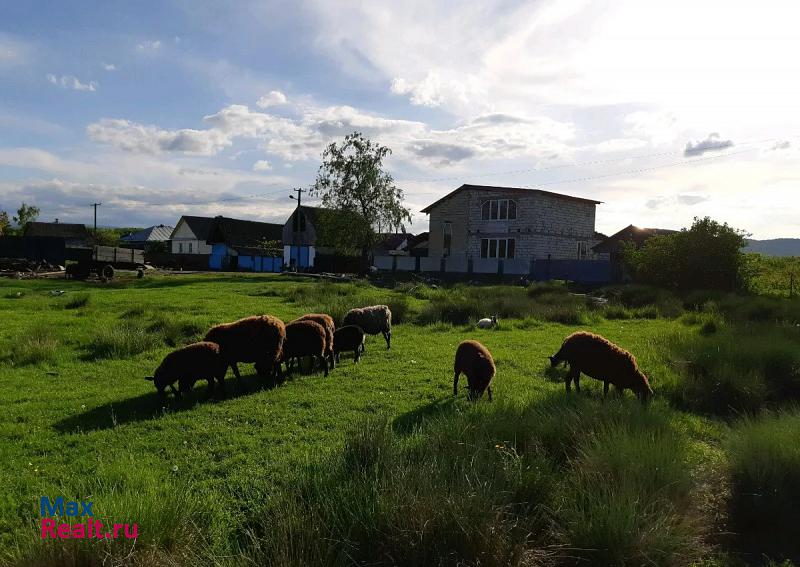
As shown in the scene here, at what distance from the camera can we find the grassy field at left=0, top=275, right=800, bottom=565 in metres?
3.84

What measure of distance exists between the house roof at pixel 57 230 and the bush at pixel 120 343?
93894 millimetres

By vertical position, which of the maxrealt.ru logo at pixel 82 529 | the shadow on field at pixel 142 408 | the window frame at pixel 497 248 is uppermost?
the window frame at pixel 497 248

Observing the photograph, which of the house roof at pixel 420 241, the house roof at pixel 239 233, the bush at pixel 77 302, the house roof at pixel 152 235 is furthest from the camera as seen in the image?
the house roof at pixel 152 235

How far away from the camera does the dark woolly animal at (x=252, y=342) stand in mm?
9414

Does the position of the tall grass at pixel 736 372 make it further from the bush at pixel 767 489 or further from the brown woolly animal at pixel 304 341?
the brown woolly animal at pixel 304 341

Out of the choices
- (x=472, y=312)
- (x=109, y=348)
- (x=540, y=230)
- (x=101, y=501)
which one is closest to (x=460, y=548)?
(x=101, y=501)

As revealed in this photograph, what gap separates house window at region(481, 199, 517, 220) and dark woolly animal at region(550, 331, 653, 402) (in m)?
36.7

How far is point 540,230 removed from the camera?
4381 cm

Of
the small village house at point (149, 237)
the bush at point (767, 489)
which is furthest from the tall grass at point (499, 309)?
the small village house at point (149, 237)

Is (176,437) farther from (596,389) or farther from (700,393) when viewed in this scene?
(700,393)

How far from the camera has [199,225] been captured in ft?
255

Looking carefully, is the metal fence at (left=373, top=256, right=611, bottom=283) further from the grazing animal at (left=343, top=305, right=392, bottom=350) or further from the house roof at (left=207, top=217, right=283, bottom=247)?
the grazing animal at (left=343, top=305, right=392, bottom=350)

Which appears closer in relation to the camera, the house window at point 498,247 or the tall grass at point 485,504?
the tall grass at point 485,504

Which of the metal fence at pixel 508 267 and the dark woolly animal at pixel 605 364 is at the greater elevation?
the metal fence at pixel 508 267
